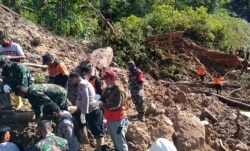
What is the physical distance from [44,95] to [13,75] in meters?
1.02

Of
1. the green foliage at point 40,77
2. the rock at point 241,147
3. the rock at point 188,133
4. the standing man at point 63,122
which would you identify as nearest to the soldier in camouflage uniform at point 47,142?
the standing man at point 63,122

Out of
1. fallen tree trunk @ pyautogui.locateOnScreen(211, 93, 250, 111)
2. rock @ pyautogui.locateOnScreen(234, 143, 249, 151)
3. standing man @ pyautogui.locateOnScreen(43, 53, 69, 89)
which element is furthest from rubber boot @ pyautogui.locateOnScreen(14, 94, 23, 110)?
fallen tree trunk @ pyautogui.locateOnScreen(211, 93, 250, 111)

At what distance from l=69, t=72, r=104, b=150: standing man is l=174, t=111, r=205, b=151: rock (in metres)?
1.87

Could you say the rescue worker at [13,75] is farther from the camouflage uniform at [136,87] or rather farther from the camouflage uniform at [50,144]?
the camouflage uniform at [136,87]

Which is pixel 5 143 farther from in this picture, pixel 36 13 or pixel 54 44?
pixel 36 13

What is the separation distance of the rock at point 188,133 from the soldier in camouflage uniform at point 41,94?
8.77ft

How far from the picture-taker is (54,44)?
12.6m

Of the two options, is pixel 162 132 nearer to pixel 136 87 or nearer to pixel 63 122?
pixel 136 87

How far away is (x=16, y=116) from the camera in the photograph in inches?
312

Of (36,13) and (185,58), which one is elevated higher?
(36,13)

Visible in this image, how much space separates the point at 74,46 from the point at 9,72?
5749 mm

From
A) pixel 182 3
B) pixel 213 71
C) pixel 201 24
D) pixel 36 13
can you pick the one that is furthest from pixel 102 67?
pixel 182 3

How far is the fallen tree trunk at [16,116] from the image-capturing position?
7910 mm

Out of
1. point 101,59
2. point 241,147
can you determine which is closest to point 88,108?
point 241,147
